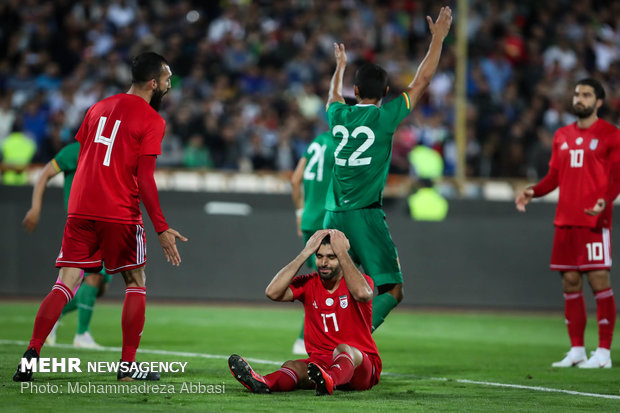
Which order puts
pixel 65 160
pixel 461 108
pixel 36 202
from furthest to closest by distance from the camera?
pixel 461 108 → pixel 65 160 → pixel 36 202

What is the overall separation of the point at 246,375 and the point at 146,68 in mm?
2371

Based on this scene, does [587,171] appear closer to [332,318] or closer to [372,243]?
[372,243]

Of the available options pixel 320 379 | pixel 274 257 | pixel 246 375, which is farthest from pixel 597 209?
pixel 274 257

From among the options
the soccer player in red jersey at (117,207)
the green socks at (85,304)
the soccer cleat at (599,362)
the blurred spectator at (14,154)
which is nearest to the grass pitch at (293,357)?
the soccer cleat at (599,362)

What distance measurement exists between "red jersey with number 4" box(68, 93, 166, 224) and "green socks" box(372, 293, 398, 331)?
202 cm

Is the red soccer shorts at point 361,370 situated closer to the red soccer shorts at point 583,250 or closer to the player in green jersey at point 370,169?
the player in green jersey at point 370,169

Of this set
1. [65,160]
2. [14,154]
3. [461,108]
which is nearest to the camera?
[65,160]

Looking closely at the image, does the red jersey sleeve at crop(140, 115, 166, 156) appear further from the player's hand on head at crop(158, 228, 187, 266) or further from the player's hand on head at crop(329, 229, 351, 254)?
the player's hand on head at crop(329, 229, 351, 254)

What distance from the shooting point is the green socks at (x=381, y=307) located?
8.15m

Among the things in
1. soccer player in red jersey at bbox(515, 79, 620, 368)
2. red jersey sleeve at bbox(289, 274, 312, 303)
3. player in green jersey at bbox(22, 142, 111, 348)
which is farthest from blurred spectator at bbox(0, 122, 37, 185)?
red jersey sleeve at bbox(289, 274, 312, 303)

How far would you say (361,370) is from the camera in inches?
287

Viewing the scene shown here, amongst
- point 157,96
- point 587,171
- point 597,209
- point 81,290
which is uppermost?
point 157,96

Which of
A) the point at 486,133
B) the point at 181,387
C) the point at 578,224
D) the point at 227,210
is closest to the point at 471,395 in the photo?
the point at 181,387

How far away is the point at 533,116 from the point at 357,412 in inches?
599
